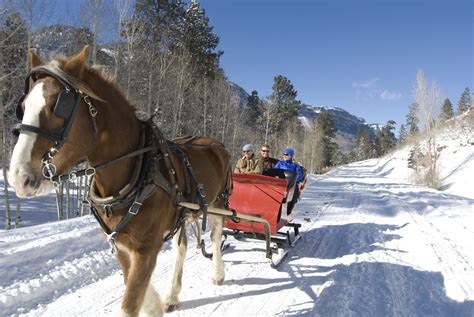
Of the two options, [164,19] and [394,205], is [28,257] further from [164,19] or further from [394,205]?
[164,19]

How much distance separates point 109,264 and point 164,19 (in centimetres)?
2121

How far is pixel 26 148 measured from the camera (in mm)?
1768

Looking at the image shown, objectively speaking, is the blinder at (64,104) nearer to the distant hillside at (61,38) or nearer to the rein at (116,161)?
the rein at (116,161)

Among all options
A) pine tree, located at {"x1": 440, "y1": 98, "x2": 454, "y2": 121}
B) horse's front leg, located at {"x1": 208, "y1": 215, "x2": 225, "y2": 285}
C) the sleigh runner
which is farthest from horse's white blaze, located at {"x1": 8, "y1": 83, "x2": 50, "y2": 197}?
pine tree, located at {"x1": 440, "y1": 98, "x2": 454, "y2": 121}

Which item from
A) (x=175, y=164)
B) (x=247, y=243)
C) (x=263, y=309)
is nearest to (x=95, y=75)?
(x=175, y=164)

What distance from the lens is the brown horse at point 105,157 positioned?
71.9 inches

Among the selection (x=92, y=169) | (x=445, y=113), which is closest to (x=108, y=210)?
(x=92, y=169)

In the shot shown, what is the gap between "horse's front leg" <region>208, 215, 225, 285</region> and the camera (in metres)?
4.27

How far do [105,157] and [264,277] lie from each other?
3140 mm

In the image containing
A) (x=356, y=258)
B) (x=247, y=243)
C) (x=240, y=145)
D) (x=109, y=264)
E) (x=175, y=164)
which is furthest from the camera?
(x=240, y=145)

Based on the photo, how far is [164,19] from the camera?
22.5 metres

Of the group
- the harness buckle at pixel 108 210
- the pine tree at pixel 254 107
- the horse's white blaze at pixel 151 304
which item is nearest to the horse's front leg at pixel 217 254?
the horse's white blaze at pixel 151 304

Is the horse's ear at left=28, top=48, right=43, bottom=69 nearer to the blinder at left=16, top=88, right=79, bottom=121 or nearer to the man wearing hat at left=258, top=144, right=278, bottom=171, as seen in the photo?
the blinder at left=16, top=88, right=79, bottom=121

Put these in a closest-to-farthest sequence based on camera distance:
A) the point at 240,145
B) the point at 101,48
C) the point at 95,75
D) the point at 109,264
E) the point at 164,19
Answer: the point at 95,75
the point at 109,264
the point at 101,48
the point at 164,19
the point at 240,145
